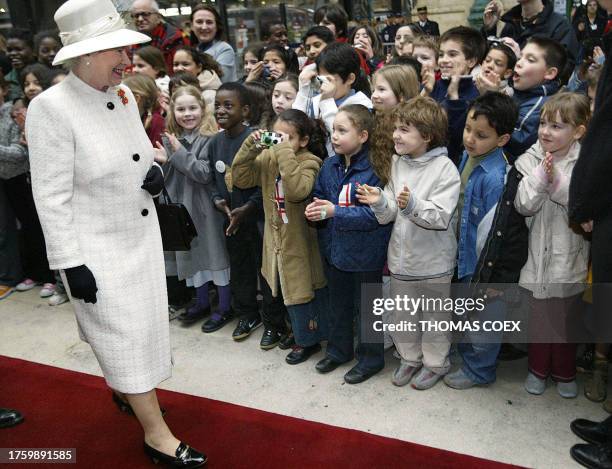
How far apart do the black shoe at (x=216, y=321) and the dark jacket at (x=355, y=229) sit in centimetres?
122

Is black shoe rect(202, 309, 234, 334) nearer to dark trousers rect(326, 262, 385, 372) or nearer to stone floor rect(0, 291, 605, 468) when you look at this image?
stone floor rect(0, 291, 605, 468)

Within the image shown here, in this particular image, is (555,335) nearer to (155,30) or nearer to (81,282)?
(81,282)

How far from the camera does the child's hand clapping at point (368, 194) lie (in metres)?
2.60

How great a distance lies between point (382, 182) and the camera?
288cm

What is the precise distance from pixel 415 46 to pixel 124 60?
2293mm

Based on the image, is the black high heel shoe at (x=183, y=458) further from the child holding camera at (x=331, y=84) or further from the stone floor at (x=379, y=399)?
the child holding camera at (x=331, y=84)

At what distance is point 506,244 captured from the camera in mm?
2713

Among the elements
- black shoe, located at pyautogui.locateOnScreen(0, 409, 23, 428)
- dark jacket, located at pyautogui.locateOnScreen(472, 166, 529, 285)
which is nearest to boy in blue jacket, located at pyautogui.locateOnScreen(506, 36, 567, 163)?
dark jacket, located at pyautogui.locateOnScreen(472, 166, 529, 285)

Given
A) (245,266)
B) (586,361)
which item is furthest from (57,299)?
(586,361)

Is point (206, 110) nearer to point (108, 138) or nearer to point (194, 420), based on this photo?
point (108, 138)

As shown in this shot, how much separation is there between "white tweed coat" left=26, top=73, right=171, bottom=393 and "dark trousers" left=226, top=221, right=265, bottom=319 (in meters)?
→ 1.14

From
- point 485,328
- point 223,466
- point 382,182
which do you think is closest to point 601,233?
point 485,328

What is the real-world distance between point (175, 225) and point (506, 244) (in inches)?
63.8

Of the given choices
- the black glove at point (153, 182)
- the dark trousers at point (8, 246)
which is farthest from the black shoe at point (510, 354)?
the dark trousers at point (8, 246)
